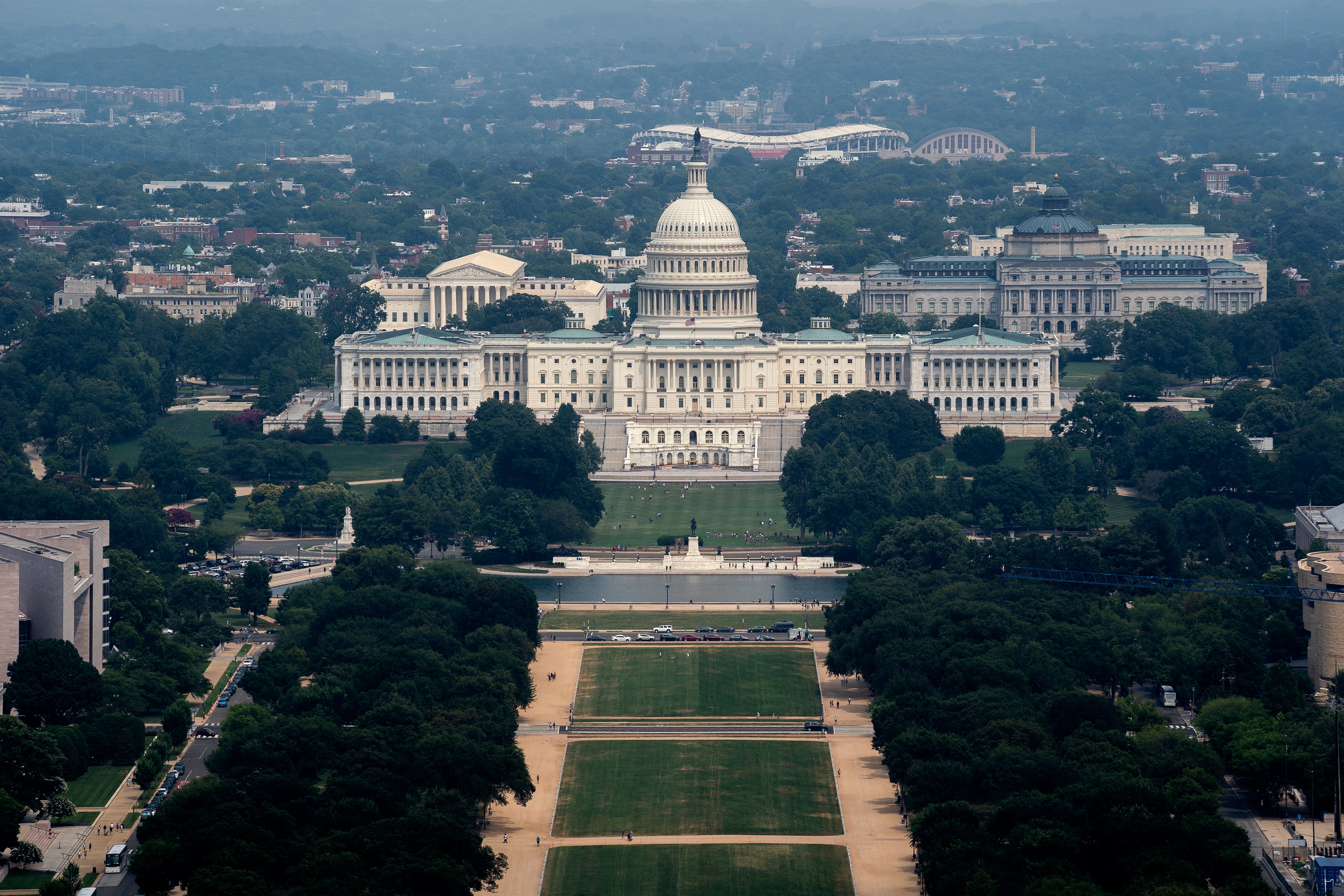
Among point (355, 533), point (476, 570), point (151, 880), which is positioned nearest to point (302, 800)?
point (151, 880)

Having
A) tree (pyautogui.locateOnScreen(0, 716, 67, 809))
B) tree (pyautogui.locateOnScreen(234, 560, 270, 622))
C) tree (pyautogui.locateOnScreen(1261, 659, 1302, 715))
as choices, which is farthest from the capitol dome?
tree (pyautogui.locateOnScreen(0, 716, 67, 809))

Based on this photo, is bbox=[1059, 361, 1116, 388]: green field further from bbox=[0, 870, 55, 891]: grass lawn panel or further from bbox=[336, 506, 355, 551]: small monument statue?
→ bbox=[0, 870, 55, 891]: grass lawn panel

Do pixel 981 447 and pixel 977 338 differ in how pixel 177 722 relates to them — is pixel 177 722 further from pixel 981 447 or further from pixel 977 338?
pixel 977 338

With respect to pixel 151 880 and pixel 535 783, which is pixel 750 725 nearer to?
pixel 535 783

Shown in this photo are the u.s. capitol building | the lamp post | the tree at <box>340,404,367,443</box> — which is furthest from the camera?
the u.s. capitol building

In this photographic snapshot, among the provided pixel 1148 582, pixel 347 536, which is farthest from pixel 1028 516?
pixel 347 536

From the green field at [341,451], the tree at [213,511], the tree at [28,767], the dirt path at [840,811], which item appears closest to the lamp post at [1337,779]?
the dirt path at [840,811]

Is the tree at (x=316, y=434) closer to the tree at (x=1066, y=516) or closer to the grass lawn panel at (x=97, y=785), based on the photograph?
the tree at (x=1066, y=516)
